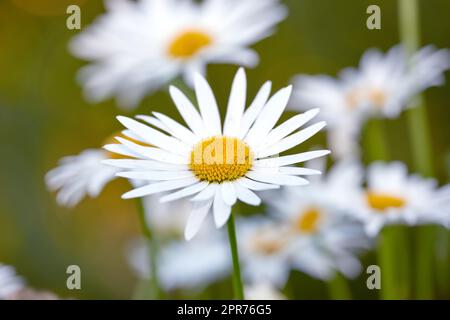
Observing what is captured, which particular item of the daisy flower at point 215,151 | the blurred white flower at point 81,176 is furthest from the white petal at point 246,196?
the blurred white flower at point 81,176

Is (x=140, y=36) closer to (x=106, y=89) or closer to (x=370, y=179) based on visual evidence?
(x=106, y=89)

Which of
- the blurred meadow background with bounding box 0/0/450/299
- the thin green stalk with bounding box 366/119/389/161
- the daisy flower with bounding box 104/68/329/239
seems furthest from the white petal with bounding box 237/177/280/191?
the blurred meadow background with bounding box 0/0/450/299

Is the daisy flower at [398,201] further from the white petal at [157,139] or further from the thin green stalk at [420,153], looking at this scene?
the white petal at [157,139]

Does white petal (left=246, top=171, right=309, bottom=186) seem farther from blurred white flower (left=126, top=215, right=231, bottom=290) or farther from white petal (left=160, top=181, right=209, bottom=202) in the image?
blurred white flower (left=126, top=215, right=231, bottom=290)

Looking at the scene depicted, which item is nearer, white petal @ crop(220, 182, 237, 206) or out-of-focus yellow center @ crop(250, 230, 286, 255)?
white petal @ crop(220, 182, 237, 206)

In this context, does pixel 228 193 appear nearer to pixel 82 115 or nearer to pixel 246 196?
pixel 246 196

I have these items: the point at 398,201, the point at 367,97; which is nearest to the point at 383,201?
the point at 398,201
